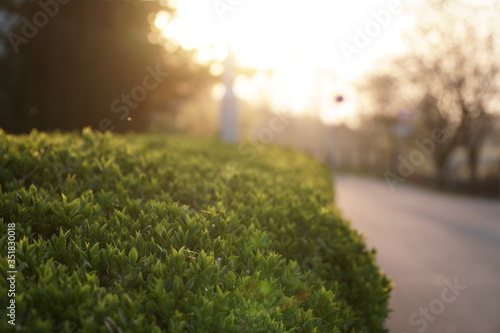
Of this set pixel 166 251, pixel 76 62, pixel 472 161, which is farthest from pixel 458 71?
pixel 166 251

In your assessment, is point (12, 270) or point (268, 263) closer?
point (12, 270)

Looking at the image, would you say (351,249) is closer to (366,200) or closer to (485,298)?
(485,298)

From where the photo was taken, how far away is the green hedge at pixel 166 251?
2.22 metres

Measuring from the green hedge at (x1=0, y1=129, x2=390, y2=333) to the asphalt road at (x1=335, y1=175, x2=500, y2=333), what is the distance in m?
0.85

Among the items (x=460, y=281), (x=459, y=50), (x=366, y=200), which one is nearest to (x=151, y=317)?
(x=460, y=281)

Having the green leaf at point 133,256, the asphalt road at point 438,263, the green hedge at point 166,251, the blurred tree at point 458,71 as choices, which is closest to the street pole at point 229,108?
the asphalt road at point 438,263

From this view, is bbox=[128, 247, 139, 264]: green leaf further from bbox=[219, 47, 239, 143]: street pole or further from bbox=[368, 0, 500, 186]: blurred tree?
bbox=[368, 0, 500, 186]: blurred tree

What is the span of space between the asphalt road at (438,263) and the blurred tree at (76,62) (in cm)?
729

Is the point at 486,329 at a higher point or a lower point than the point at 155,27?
lower

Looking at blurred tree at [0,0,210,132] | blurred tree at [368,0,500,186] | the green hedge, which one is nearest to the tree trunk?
blurred tree at [368,0,500,186]

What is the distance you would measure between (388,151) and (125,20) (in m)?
36.0

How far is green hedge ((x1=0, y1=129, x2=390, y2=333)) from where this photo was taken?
7.29 feet

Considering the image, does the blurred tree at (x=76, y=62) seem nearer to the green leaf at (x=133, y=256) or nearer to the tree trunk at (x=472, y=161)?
the green leaf at (x=133, y=256)

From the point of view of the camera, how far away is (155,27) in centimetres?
1255
